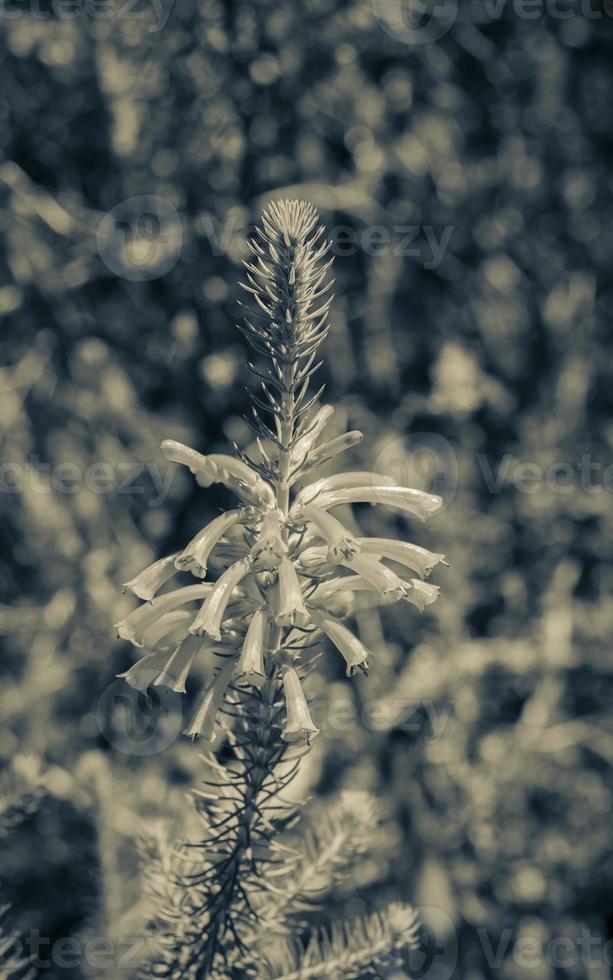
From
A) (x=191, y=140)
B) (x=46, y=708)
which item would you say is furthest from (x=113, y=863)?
(x=191, y=140)

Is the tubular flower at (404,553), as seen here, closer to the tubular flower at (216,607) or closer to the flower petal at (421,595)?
the flower petal at (421,595)

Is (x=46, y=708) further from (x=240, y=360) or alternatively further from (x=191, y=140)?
(x=191, y=140)

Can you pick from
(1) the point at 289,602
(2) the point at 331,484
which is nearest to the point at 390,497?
(2) the point at 331,484

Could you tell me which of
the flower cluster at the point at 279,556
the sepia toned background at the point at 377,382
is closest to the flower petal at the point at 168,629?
the flower cluster at the point at 279,556

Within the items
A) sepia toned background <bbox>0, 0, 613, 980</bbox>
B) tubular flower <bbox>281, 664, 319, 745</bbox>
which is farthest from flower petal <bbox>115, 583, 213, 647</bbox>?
sepia toned background <bbox>0, 0, 613, 980</bbox>

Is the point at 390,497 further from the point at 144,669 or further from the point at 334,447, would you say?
the point at 144,669

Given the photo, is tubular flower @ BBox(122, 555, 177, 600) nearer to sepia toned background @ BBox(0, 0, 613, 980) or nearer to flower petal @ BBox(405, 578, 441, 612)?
flower petal @ BBox(405, 578, 441, 612)
